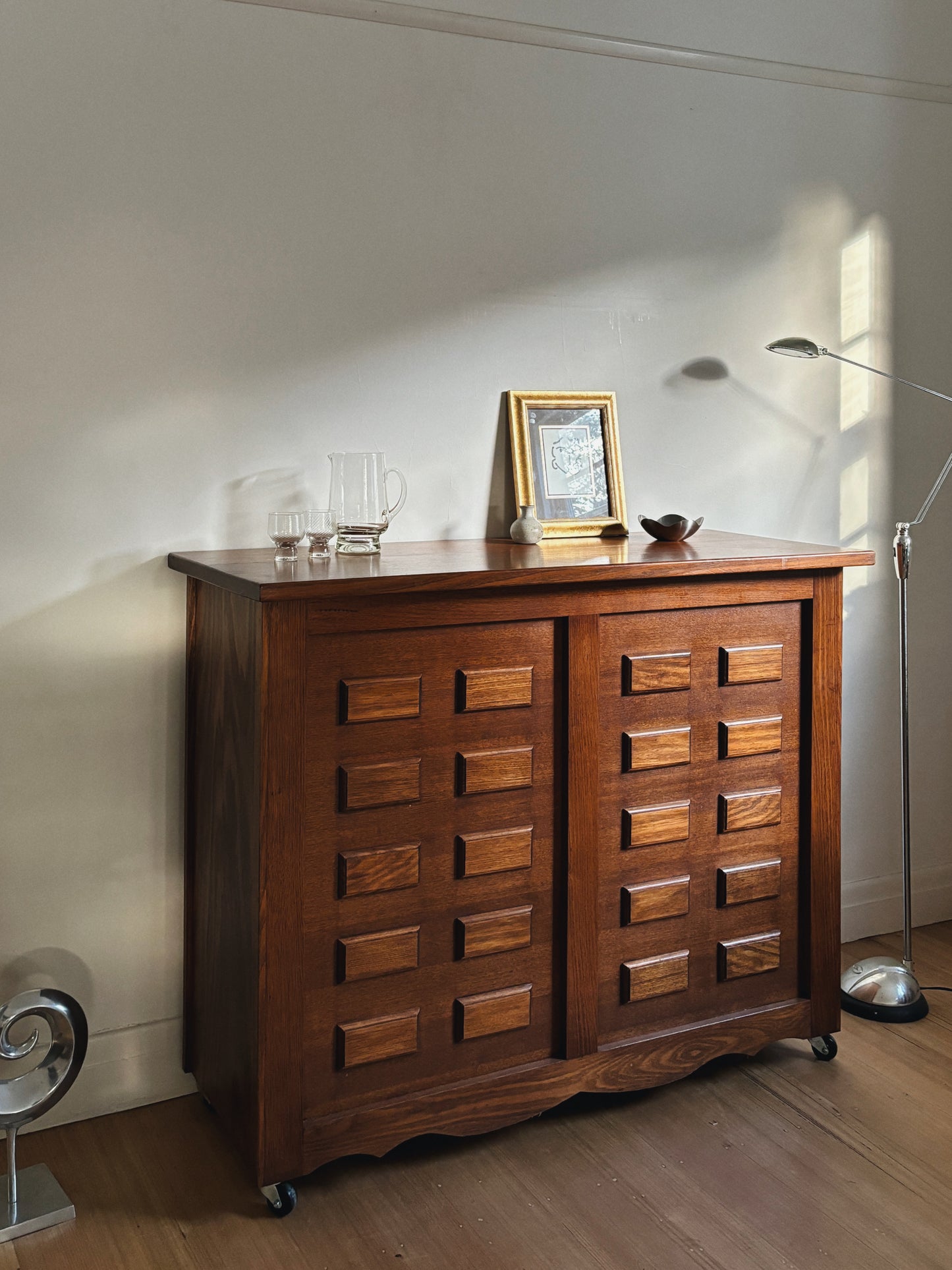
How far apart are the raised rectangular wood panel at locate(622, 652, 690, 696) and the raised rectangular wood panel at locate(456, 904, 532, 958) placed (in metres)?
0.47

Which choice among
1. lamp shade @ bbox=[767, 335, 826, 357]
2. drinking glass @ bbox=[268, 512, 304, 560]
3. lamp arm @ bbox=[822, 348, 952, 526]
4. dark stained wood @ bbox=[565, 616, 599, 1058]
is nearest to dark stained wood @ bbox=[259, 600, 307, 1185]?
drinking glass @ bbox=[268, 512, 304, 560]

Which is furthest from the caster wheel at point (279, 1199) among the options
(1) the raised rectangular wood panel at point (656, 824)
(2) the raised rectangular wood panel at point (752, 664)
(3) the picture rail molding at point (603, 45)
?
(3) the picture rail molding at point (603, 45)

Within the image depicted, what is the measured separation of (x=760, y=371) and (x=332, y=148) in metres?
1.21

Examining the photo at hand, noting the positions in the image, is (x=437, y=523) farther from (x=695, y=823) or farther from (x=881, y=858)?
(x=881, y=858)

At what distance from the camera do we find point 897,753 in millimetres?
3303

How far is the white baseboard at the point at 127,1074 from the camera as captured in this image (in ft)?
7.73

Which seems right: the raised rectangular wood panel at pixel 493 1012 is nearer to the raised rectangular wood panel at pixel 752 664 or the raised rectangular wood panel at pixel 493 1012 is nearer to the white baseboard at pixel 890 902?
the raised rectangular wood panel at pixel 752 664

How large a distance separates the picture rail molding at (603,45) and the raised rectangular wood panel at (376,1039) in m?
1.96

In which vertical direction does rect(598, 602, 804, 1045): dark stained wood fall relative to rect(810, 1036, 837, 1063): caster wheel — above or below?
above

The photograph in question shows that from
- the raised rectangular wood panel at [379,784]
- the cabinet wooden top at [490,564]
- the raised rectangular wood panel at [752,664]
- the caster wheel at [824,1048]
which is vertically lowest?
the caster wheel at [824,1048]

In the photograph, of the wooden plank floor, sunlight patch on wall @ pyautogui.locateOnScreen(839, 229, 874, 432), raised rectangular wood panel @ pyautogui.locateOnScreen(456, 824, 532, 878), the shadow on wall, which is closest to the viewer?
the wooden plank floor

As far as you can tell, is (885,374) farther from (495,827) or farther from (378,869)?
(378,869)

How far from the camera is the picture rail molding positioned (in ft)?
7.82

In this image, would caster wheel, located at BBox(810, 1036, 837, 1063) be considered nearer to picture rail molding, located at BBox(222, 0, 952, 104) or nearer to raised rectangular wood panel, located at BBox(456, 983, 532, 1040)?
raised rectangular wood panel, located at BBox(456, 983, 532, 1040)
